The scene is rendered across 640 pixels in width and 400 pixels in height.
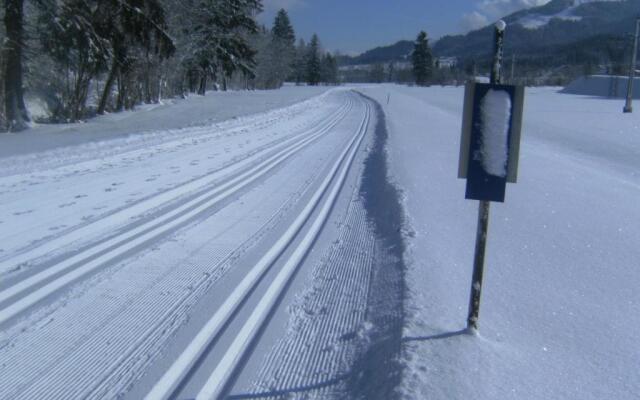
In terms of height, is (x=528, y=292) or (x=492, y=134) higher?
(x=492, y=134)

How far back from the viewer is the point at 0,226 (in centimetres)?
691

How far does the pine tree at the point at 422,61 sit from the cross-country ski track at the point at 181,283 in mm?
103963

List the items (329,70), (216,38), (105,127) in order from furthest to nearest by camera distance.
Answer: (329,70) < (216,38) < (105,127)

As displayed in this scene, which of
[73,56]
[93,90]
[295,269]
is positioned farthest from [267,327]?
[93,90]

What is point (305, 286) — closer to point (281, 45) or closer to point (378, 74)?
point (281, 45)

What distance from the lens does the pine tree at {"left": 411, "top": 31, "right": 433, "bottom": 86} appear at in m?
109

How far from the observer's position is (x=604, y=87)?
2341 inches

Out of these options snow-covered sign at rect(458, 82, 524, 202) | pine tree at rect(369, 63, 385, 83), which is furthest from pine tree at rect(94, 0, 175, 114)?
pine tree at rect(369, 63, 385, 83)

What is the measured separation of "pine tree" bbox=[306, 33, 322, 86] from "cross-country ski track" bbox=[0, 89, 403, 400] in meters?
107

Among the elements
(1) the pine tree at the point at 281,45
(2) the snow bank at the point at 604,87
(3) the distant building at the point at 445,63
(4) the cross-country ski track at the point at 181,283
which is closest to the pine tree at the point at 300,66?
(1) the pine tree at the point at 281,45

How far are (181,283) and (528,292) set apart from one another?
10.2 ft

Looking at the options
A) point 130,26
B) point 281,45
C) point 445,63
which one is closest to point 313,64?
point 281,45

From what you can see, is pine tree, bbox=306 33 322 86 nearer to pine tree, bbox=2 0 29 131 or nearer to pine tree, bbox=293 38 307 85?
pine tree, bbox=293 38 307 85

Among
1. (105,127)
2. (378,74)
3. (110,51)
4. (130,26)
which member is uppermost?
(378,74)
